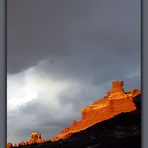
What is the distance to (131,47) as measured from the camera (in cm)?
204

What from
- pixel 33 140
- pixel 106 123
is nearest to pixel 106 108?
pixel 106 123

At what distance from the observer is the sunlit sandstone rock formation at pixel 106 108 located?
2008 mm

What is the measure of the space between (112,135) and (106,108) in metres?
0.16

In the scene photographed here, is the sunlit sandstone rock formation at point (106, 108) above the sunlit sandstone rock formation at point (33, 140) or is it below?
above

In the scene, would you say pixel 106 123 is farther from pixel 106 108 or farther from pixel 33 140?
pixel 33 140

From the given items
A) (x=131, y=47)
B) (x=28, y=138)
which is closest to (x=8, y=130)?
(x=28, y=138)

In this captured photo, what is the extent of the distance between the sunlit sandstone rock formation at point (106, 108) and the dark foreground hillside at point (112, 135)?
26 millimetres

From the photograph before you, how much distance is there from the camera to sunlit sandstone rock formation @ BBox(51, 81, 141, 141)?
2.01 metres

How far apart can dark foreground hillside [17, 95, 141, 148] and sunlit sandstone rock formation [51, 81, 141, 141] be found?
0.03 metres

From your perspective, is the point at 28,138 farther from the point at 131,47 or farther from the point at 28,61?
the point at 131,47

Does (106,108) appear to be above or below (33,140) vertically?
above

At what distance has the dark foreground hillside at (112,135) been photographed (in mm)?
2020

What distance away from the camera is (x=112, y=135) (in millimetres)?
2031

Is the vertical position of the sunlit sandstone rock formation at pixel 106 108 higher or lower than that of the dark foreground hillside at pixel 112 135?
higher
